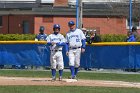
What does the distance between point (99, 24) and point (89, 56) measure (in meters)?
22.3

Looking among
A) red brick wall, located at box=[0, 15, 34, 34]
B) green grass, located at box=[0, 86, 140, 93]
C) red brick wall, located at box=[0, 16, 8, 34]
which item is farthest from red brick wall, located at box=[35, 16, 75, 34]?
green grass, located at box=[0, 86, 140, 93]

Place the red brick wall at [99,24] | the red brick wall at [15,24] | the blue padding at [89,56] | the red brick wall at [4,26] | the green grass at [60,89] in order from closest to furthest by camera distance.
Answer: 1. the green grass at [60,89]
2. the blue padding at [89,56]
3. the red brick wall at [99,24]
4. the red brick wall at [15,24]
5. the red brick wall at [4,26]

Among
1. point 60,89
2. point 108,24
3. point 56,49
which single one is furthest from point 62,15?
point 60,89

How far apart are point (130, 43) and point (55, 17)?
22533mm

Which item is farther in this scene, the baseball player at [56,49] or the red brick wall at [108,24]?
the red brick wall at [108,24]

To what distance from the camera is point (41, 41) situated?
24.2 metres

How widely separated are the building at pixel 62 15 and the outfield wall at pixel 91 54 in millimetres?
19776

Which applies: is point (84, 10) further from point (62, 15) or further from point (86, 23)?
point (62, 15)

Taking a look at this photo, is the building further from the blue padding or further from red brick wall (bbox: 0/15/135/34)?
the blue padding

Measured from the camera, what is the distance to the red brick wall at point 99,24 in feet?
147

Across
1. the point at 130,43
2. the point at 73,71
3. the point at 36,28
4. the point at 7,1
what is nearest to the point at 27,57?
the point at 130,43

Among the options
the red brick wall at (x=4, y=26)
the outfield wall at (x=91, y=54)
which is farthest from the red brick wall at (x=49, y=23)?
the outfield wall at (x=91, y=54)

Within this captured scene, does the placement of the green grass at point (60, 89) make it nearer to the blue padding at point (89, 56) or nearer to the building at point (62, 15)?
the blue padding at point (89, 56)

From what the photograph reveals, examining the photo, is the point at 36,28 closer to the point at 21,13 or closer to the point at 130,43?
the point at 21,13
